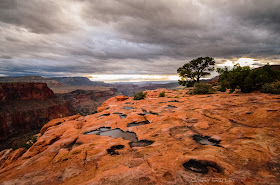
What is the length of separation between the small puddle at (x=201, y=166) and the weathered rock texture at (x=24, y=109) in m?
80.0

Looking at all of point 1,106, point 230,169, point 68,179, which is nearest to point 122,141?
point 68,179

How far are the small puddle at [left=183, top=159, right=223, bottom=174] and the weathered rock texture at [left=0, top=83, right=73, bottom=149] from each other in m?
80.0

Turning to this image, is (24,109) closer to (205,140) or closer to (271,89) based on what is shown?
(205,140)

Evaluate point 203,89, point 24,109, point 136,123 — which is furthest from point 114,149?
point 24,109

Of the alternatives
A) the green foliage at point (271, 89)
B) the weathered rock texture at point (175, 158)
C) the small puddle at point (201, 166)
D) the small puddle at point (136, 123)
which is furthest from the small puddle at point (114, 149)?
the green foliage at point (271, 89)

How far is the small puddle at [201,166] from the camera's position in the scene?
9.42 feet

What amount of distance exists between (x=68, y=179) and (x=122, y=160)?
1581 millimetres

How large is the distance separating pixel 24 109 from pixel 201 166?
364 ft

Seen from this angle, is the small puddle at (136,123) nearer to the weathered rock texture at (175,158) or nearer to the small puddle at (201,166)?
the weathered rock texture at (175,158)

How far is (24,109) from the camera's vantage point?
7762cm

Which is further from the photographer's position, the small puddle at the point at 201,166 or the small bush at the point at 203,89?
the small bush at the point at 203,89

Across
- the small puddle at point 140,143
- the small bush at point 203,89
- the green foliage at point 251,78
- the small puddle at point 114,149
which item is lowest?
the small puddle at point 114,149

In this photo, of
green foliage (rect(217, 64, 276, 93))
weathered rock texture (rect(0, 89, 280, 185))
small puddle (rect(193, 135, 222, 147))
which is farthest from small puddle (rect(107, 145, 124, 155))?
green foliage (rect(217, 64, 276, 93))

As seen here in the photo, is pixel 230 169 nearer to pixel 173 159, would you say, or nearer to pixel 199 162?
pixel 199 162
